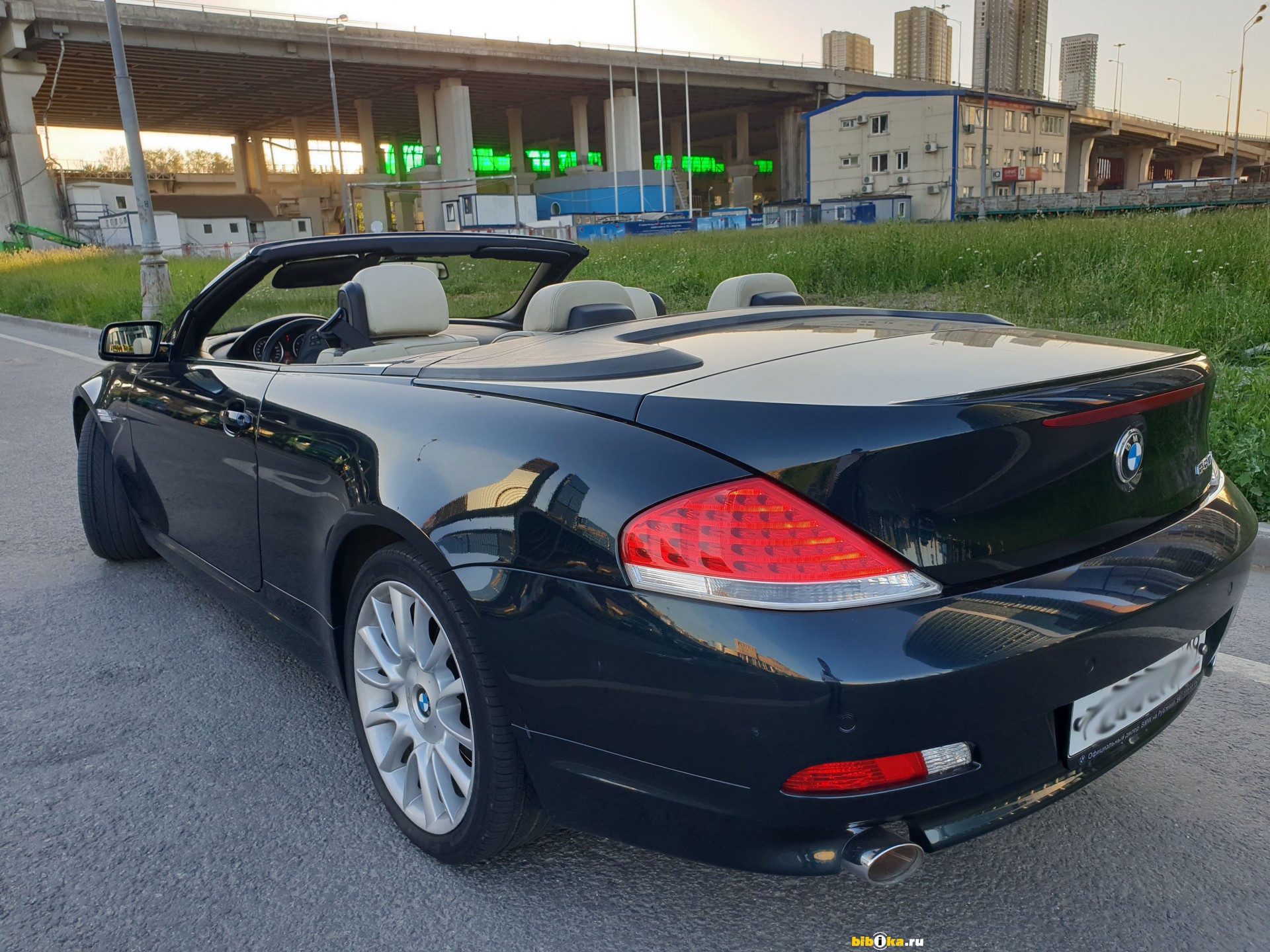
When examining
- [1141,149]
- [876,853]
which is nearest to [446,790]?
[876,853]

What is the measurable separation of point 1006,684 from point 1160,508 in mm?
640

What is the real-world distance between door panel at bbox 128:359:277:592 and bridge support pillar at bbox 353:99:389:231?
62586mm

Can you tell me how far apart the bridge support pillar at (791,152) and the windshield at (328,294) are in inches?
2797

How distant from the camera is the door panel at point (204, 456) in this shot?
109 inches

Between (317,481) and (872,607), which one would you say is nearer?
(872,607)

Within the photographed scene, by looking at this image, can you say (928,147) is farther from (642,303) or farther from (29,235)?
(642,303)

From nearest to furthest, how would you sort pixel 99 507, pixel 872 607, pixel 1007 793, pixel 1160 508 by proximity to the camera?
pixel 872 607 < pixel 1007 793 < pixel 1160 508 < pixel 99 507

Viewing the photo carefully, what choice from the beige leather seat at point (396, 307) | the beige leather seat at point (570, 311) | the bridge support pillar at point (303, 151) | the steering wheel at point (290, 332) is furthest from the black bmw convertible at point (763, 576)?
the bridge support pillar at point (303, 151)

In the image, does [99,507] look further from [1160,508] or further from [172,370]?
[1160,508]

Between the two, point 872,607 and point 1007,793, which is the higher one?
point 872,607

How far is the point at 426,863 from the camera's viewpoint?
7.01 ft

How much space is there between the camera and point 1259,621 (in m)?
3.39

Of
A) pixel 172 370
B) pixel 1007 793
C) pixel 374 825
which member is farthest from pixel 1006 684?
pixel 172 370

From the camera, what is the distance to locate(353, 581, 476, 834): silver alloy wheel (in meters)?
2.03
